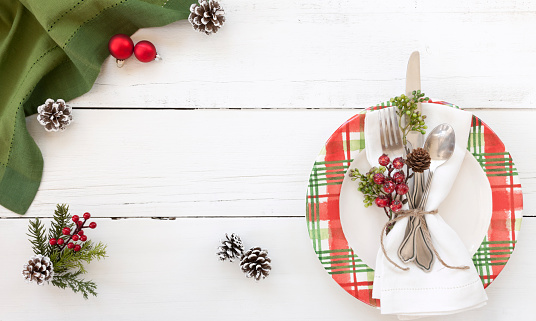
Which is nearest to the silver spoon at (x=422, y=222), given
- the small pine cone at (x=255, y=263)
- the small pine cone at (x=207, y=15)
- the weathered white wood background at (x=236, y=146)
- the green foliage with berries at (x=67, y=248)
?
the weathered white wood background at (x=236, y=146)

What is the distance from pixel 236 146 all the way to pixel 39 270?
1.33 feet

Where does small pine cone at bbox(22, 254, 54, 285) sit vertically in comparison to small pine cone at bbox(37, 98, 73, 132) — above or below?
below

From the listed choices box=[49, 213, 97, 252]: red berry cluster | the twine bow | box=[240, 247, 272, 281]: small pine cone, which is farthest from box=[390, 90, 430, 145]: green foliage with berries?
box=[49, 213, 97, 252]: red berry cluster

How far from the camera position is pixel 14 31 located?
816mm

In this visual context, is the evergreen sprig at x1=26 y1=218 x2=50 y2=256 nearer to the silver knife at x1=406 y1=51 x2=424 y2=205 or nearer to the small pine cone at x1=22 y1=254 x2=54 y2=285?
the small pine cone at x1=22 y1=254 x2=54 y2=285

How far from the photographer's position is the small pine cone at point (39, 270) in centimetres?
76

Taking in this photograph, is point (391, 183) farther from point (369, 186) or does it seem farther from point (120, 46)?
point (120, 46)

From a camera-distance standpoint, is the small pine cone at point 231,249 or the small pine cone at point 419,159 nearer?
the small pine cone at point 419,159

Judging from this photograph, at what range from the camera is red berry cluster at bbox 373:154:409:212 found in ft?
2.34

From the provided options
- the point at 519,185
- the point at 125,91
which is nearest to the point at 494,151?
the point at 519,185

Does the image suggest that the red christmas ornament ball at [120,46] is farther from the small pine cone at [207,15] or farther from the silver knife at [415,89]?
the silver knife at [415,89]

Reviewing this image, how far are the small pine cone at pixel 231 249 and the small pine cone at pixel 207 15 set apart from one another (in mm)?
382

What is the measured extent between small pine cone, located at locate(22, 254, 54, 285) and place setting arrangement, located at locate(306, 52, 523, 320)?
46 cm

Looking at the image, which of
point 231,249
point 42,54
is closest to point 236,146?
point 231,249
